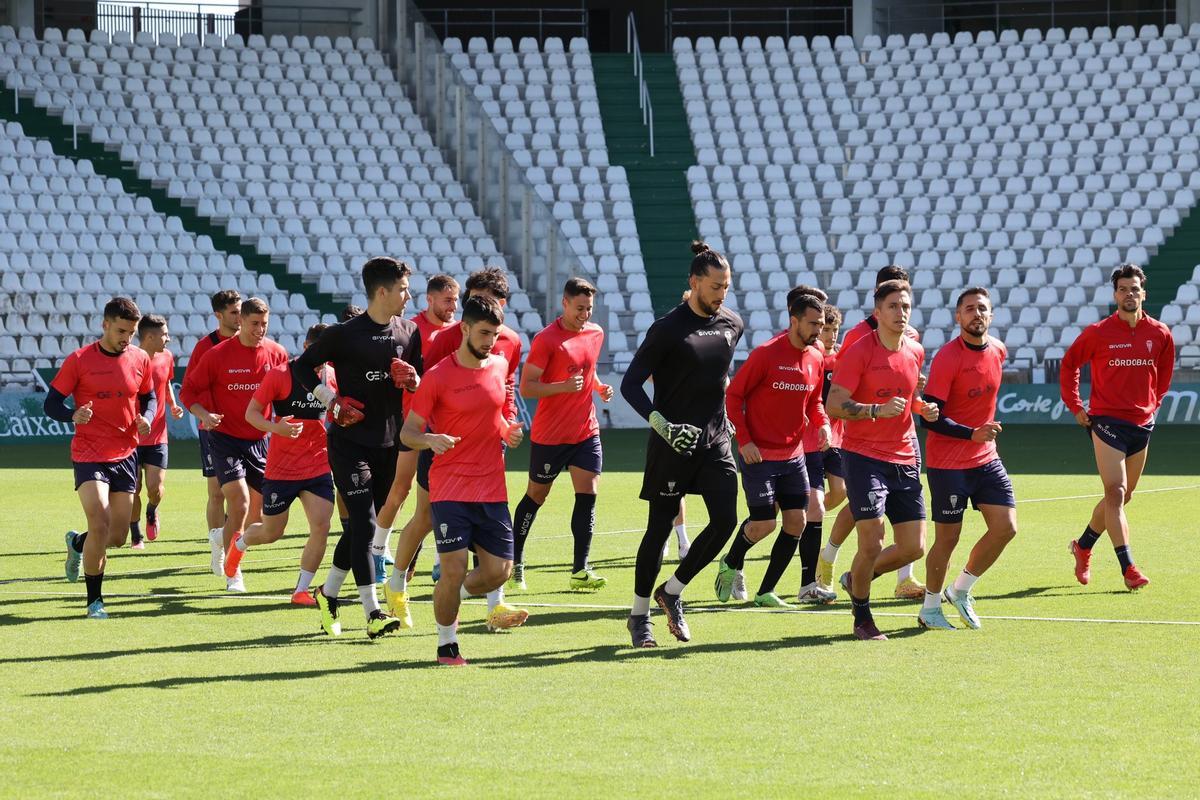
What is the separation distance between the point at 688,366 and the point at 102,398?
4070mm

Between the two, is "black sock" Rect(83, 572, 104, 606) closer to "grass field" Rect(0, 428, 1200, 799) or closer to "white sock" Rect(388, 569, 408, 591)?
"grass field" Rect(0, 428, 1200, 799)

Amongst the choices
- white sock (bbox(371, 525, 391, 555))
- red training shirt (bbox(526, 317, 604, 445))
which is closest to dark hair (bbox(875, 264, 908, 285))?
red training shirt (bbox(526, 317, 604, 445))

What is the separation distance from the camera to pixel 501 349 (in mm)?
11453

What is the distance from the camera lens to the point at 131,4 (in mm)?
38656

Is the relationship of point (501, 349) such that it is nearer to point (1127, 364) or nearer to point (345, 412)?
point (345, 412)

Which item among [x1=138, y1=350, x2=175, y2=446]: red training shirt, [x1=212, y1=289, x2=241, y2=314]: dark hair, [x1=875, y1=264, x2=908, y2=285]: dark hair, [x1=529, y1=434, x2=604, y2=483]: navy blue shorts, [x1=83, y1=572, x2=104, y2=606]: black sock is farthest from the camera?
[x1=138, y1=350, x2=175, y2=446]: red training shirt

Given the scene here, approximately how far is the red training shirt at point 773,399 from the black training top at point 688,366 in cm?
98

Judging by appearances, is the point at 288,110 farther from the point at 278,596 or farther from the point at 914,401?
the point at 914,401

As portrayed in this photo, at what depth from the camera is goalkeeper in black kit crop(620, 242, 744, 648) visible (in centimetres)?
948

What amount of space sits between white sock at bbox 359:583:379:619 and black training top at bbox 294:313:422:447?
0.85 meters

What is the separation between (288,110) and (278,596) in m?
27.0

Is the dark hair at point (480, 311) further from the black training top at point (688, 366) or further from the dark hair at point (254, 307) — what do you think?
the dark hair at point (254, 307)

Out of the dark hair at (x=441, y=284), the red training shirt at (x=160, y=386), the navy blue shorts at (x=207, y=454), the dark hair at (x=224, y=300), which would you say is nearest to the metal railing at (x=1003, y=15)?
the red training shirt at (x=160, y=386)

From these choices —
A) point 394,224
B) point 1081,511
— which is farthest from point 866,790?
point 394,224
